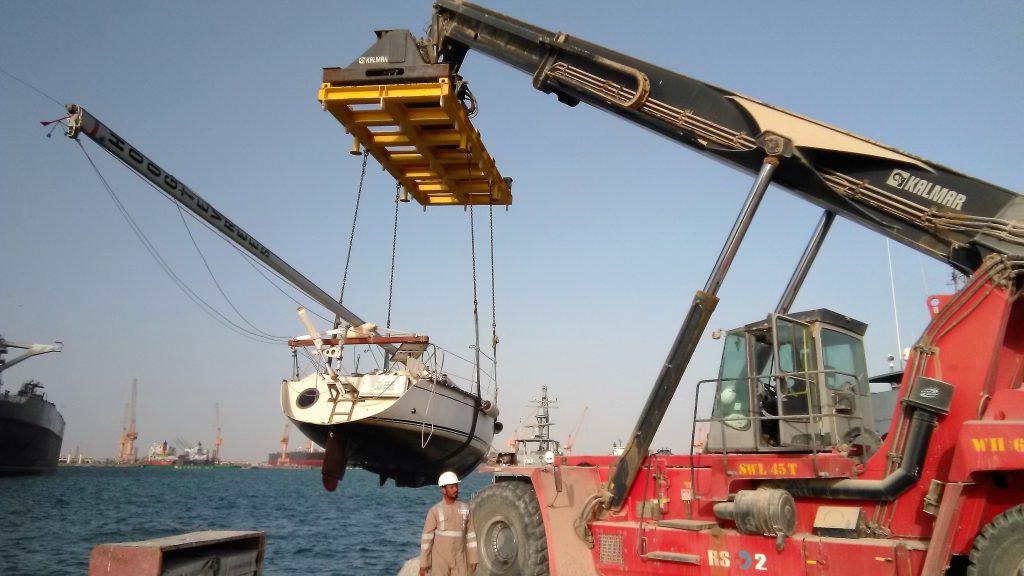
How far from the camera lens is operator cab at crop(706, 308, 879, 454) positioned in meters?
6.40

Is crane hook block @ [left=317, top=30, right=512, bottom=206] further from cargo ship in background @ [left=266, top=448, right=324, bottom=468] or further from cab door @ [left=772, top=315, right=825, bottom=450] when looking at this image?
cargo ship in background @ [left=266, top=448, right=324, bottom=468]

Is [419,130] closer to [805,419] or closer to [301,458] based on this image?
[805,419]

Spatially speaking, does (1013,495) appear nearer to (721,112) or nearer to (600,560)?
(600,560)

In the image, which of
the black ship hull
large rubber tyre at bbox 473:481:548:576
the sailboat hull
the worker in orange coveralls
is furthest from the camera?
the black ship hull

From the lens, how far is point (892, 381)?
9.15 meters

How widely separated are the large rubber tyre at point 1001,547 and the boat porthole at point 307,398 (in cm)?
1321

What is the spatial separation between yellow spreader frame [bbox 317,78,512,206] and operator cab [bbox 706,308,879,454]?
561 centimetres

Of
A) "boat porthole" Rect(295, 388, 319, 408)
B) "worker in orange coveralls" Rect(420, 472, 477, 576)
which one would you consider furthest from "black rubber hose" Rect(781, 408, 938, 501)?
"boat porthole" Rect(295, 388, 319, 408)

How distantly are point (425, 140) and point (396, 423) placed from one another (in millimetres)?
6717

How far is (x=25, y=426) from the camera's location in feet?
154

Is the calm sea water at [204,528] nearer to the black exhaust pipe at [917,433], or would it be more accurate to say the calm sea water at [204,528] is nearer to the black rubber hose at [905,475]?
the black rubber hose at [905,475]

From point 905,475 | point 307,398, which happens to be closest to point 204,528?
point 307,398

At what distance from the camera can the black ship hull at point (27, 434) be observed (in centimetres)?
4488

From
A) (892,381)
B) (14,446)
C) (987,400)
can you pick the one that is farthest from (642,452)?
(14,446)
